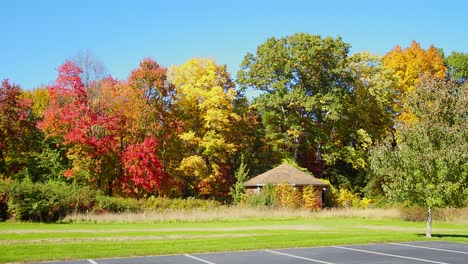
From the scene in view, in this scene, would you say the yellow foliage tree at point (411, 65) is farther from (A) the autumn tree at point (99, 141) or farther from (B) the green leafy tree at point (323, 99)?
(A) the autumn tree at point (99, 141)

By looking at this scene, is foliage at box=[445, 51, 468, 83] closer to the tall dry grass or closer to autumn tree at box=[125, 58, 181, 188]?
the tall dry grass

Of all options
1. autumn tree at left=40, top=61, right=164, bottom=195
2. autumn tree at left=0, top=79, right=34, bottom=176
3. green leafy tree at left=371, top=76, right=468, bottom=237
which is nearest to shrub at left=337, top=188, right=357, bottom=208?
autumn tree at left=40, top=61, right=164, bottom=195

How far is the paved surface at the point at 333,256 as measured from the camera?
16141mm

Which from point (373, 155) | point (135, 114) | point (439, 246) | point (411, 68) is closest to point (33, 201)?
point (135, 114)

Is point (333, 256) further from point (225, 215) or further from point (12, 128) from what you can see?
point (12, 128)

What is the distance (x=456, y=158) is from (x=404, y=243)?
17.0ft

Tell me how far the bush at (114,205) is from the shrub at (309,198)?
51.6 ft

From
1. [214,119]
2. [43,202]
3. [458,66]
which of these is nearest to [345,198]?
[214,119]

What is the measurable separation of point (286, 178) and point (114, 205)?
1743 centimetres

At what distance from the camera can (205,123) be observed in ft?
175

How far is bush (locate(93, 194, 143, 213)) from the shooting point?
1440 inches

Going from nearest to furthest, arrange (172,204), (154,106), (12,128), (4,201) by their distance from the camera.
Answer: (4,201)
(172,204)
(12,128)
(154,106)

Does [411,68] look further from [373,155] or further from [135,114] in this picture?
[373,155]

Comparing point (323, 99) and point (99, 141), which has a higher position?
point (323, 99)
